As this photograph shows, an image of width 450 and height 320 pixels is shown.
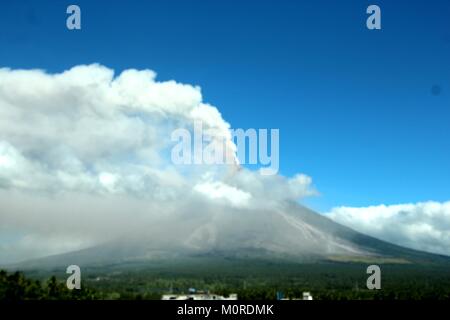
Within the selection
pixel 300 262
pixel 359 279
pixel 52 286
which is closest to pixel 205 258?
pixel 300 262

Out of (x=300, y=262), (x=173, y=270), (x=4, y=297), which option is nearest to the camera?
(x=4, y=297)
